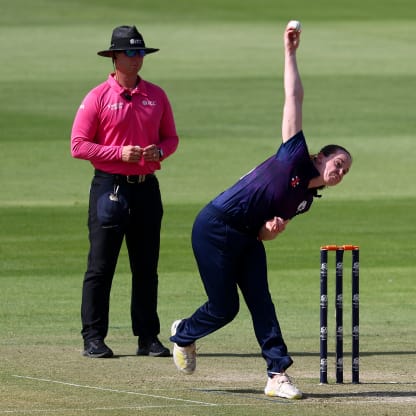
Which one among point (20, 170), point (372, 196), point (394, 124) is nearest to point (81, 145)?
point (372, 196)

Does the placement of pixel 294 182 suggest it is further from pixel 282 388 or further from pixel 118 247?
pixel 118 247

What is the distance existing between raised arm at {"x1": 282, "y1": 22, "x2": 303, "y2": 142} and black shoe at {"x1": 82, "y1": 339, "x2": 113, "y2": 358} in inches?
101

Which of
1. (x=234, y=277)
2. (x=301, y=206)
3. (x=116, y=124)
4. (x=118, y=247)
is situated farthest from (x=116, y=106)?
(x=301, y=206)

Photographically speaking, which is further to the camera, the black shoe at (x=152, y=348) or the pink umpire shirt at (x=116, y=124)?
the black shoe at (x=152, y=348)

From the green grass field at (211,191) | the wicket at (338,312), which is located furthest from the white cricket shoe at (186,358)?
the wicket at (338,312)

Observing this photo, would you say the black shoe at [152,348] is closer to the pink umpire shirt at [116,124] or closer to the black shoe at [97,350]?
the black shoe at [97,350]

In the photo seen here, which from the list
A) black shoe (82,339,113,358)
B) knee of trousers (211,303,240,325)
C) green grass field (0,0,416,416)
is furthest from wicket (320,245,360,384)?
black shoe (82,339,113,358)

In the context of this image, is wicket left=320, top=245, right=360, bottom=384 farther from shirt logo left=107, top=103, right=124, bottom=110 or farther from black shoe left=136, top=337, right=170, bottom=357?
shirt logo left=107, top=103, right=124, bottom=110

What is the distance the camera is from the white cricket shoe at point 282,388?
367 inches

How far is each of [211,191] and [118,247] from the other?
12.3 m

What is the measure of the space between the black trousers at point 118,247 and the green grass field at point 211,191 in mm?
310

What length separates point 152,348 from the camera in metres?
11.3

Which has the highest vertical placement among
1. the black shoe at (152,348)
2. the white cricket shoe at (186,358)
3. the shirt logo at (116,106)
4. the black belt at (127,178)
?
the shirt logo at (116,106)

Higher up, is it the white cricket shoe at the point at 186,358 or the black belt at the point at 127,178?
the black belt at the point at 127,178
